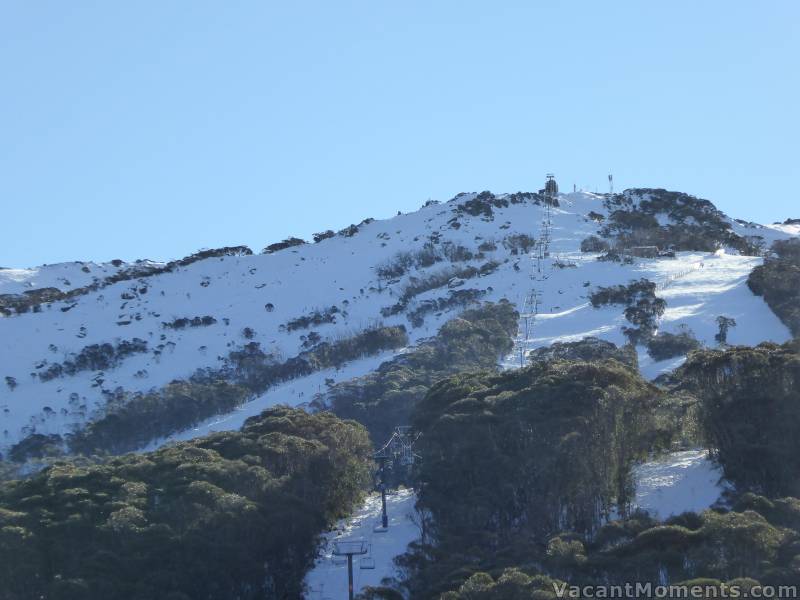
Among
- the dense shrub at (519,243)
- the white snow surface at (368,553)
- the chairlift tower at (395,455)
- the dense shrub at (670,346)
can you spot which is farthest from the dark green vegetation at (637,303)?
the white snow surface at (368,553)

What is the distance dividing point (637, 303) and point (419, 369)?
531 inches

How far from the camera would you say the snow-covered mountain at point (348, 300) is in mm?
61375

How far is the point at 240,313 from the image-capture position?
3091 inches

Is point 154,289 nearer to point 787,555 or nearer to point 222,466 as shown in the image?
point 222,466

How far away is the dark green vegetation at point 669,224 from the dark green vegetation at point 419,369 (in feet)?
75.1

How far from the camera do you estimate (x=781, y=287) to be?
195ft

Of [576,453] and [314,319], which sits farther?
[314,319]

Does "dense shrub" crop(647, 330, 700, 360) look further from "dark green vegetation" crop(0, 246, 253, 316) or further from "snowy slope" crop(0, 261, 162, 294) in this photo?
"snowy slope" crop(0, 261, 162, 294)

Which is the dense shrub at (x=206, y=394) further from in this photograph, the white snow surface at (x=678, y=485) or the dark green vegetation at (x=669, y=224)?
the white snow surface at (x=678, y=485)

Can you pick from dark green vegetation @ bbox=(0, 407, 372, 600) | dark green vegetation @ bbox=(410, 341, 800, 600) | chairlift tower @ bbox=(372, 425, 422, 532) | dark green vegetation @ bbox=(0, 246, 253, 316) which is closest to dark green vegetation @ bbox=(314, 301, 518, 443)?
chairlift tower @ bbox=(372, 425, 422, 532)

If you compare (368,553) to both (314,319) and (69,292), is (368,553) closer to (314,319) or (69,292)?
(314,319)

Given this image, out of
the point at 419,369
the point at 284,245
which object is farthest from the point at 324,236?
the point at 419,369

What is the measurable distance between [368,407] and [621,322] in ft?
54.7

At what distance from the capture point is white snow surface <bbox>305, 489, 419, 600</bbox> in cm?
3130
